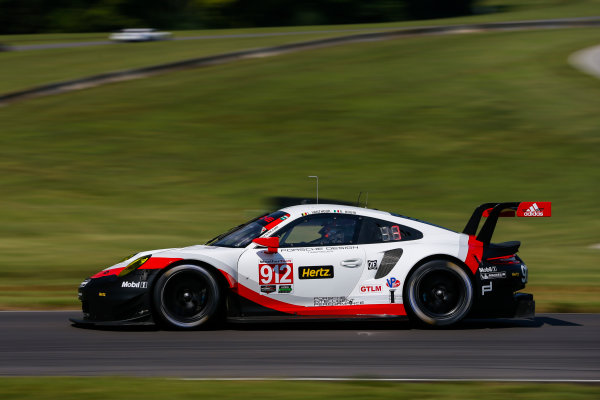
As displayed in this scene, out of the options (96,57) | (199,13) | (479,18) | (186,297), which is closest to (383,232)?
(186,297)

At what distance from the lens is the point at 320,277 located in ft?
26.3

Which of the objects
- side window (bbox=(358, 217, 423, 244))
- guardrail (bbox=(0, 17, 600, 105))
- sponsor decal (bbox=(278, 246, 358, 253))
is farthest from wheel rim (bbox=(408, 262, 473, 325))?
guardrail (bbox=(0, 17, 600, 105))

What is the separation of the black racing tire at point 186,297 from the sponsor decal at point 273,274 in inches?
17.1

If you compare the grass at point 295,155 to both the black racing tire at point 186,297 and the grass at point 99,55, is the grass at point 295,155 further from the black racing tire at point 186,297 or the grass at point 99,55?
the grass at point 99,55

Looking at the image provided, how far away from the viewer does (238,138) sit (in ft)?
76.1

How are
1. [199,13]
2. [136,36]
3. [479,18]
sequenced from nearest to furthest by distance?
[136,36]
[479,18]
[199,13]

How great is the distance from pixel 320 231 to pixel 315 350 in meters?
1.49

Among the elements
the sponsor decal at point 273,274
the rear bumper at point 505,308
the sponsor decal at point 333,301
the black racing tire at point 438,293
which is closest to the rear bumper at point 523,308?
the rear bumper at point 505,308

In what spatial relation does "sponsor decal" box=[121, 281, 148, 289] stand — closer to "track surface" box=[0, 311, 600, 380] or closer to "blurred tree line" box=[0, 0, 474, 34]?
"track surface" box=[0, 311, 600, 380]

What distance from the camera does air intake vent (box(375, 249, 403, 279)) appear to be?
8.12 m

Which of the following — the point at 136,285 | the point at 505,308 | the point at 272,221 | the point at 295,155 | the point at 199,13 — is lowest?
the point at 505,308

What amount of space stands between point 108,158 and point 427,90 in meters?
10.6

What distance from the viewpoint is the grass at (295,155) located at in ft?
48.9

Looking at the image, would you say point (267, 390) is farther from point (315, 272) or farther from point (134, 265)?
point (134, 265)
